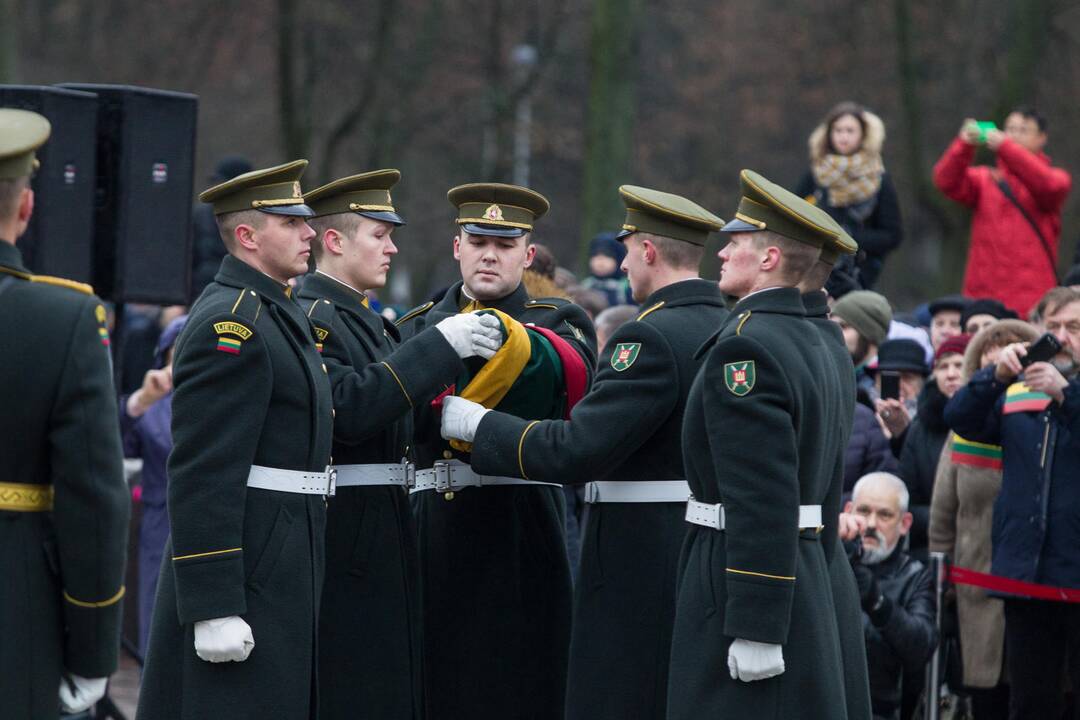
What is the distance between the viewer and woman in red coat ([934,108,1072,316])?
34.5 ft

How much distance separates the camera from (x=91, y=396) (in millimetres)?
4488

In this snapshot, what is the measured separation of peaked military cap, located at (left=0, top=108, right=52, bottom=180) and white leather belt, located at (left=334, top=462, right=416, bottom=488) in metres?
1.77

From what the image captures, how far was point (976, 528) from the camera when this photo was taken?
301 inches

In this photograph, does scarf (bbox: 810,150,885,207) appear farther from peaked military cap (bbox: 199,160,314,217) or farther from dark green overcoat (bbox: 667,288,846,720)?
peaked military cap (bbox: 199,160,314,217)

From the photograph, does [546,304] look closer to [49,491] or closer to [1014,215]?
[49,491]

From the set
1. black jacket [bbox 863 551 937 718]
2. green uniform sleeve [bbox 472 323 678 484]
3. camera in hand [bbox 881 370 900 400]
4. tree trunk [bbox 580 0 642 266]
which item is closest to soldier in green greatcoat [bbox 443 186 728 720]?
green uniform sleeve [bbox 472 323 678 484]

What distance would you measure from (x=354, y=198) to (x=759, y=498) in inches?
79.7

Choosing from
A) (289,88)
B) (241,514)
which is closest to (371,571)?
(241,514)

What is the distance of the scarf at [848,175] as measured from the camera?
10.1 metres

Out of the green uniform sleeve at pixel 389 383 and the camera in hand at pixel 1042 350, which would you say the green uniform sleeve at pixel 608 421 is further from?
the camera in hand at pixel 1042 350

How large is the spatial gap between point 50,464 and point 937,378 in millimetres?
4816

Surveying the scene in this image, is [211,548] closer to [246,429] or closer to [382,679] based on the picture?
[246,429]

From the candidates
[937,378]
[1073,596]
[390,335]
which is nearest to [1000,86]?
[937,378]

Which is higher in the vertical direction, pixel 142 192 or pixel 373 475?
pixel 142 192
